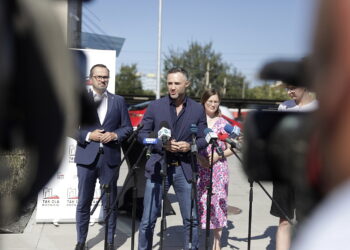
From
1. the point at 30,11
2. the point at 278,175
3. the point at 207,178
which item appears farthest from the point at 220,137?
the point at 30,11

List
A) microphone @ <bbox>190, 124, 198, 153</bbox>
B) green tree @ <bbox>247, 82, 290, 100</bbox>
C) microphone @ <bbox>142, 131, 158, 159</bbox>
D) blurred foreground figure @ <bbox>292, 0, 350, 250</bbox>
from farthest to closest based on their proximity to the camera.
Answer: microphone @ <bbox>190, 124, 198, 153</bbox>, microphone @ <bbox>142, 131, 158, 159</bbox>, green tree @ <bbox>247, 82, 290, 100</bbox>, blurred foreground figure @ <bbox>292, 0, 350, 250</bbox>

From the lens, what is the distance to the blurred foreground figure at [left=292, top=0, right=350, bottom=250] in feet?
1.96

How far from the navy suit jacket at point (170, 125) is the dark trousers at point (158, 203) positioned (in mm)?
94

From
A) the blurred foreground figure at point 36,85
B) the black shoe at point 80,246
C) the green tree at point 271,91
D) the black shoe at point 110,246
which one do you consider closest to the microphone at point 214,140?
the green tree at point 271,91

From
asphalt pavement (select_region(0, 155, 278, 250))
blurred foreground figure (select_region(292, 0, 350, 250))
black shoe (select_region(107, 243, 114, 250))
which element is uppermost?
blurred foreground figure (select_region(292, 0, 350, 250))

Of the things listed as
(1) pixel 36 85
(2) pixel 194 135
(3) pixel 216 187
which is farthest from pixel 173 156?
(1) pixel 36 85

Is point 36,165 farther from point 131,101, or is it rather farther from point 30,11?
point 131,101

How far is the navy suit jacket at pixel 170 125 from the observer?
4500mm

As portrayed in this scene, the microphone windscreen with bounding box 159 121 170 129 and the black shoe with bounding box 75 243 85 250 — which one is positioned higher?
the microphone windscreen with bounding box 159 121 170 129

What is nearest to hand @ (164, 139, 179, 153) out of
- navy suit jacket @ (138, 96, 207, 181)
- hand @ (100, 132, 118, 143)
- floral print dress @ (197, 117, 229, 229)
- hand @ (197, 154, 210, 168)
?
navy suit jacket @ (138, 96, 207, 181)

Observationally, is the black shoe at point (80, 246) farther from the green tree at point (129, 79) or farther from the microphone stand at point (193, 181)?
the green tree at point (129, 79)

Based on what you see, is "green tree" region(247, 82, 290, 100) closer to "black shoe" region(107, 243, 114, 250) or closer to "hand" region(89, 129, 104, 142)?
"hand" region(89, 129, 104, 142)

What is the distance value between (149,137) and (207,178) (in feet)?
3.13

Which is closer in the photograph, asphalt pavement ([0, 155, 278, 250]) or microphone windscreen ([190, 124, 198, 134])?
microphone windscreen ([190, 124, 198, 134])
